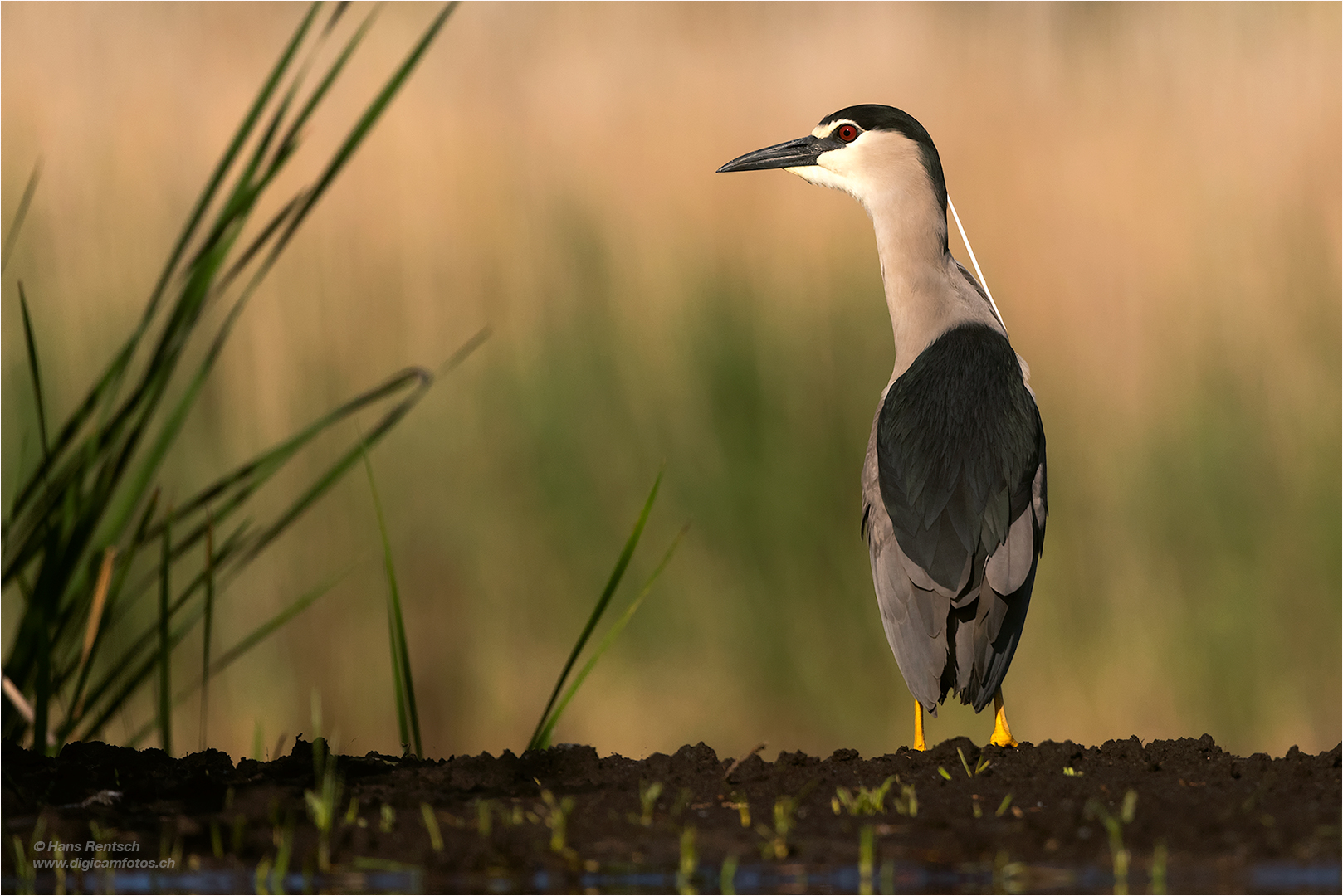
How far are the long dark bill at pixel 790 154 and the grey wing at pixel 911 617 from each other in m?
1.41

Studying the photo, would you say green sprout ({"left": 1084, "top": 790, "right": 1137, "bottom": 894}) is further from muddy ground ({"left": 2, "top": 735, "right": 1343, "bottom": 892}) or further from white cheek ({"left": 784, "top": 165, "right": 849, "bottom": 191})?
white cheek ({"left": 784, "top": 165, "right": 849, "bottom": 191})

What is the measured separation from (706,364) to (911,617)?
6.81 ft

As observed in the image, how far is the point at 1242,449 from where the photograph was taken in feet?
16.4

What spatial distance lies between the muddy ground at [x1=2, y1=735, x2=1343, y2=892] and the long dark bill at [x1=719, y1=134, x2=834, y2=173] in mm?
2349

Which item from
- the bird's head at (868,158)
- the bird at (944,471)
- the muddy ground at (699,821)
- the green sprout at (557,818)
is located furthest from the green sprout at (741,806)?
the bird's head at (868,158)

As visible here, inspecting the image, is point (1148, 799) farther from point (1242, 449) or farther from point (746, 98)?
point (746, 98)

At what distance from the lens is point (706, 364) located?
5.16 meters

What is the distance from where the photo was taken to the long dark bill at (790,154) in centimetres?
430

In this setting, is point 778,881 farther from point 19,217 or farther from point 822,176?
point 822,176

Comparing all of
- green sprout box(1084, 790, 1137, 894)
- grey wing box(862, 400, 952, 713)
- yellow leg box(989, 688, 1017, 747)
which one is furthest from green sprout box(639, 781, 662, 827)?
yellow leg box(989, 688, 1017, 747)

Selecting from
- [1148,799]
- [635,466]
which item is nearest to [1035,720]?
[635,466]

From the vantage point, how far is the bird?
3.24m

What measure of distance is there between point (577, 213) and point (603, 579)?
1.74m

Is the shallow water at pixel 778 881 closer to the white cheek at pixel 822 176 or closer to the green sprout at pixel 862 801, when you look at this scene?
the green sprout at pixel 862 801
